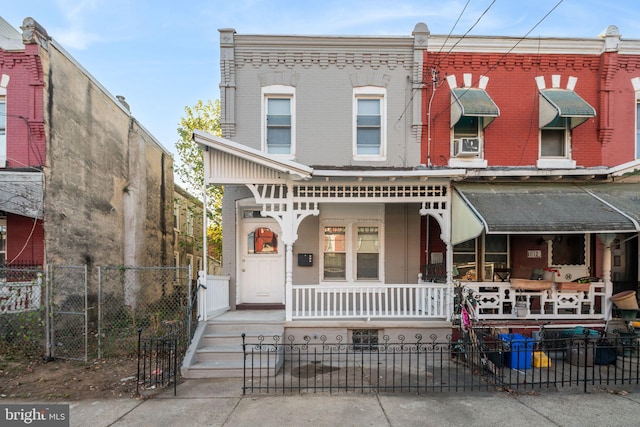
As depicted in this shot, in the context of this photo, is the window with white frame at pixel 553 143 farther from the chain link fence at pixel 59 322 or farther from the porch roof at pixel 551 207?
the chain link fence at pixel 59 322

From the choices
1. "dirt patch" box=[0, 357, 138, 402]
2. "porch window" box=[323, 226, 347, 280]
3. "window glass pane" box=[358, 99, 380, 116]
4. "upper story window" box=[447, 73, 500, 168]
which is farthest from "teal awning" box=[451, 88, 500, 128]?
"dirt patch" box=[0, 357, 138, 402]

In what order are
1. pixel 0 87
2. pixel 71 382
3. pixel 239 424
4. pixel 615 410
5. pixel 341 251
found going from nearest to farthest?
1. pixel 239 424
2. pixel 615 410
3. pixel 71 382
4. pixel 0 87
5. pixel 341 251

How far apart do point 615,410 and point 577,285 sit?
350 centimetres

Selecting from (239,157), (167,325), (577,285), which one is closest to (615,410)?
(577,285)

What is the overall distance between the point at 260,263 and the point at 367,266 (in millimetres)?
2873

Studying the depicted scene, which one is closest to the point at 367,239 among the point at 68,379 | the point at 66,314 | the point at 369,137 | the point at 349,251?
the point at 349,251

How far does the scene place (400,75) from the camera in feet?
31.4

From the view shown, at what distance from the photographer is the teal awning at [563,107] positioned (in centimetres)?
887

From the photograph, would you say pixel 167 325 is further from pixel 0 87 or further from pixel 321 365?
pixel 0 87

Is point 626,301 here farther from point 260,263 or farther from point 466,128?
point 260,263

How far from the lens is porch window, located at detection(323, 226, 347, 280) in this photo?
9.50 meters

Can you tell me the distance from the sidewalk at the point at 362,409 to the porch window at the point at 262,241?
4.21m

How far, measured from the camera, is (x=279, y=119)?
9.56 meters

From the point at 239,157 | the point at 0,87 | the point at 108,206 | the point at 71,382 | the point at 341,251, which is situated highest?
the point at 0,87
